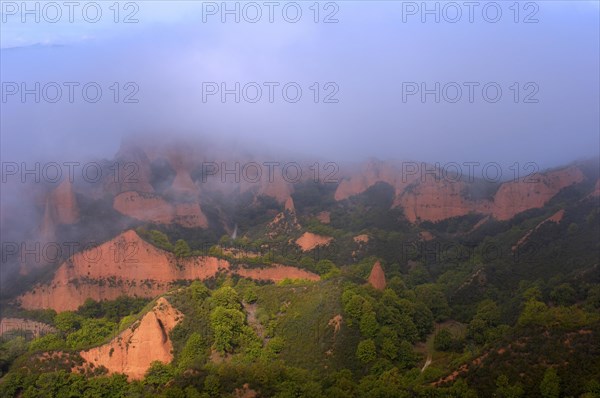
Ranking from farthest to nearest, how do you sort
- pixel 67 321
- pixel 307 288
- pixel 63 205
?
pixel 63 205, pixel 67 321, pixel 307 288

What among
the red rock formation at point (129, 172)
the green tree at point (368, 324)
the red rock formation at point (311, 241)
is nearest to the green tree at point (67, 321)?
the green tree at point (368, 324)

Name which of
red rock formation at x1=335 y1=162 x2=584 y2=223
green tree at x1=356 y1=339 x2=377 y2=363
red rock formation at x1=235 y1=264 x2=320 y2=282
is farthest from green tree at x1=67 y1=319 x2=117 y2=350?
red rock formation at x1=335 y1=162 x2=584 y2=223

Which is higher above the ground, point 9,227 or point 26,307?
point 9,227

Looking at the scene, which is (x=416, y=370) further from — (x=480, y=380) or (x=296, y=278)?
(x=296, y=278)

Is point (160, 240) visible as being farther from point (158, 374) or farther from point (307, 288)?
point (158, 374)

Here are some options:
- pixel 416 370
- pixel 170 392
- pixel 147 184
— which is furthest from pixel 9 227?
pixel 416 370

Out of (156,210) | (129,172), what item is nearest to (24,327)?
(156,210)

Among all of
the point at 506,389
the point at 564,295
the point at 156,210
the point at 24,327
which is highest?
the point at 156,210
